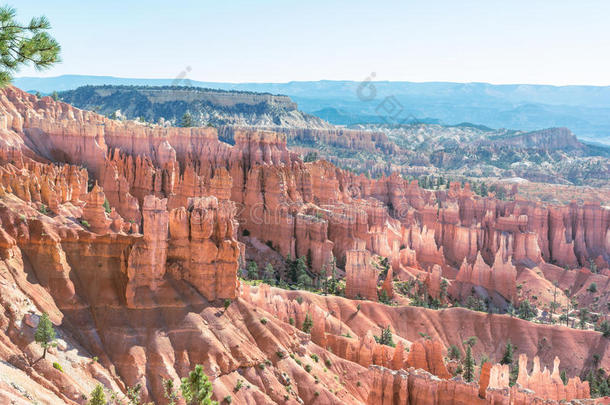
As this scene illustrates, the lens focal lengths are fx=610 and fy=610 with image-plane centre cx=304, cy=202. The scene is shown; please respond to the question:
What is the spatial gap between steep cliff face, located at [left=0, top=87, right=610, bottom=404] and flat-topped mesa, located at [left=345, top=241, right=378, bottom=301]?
0.16 metres

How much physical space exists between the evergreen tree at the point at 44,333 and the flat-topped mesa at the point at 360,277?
41.7 m

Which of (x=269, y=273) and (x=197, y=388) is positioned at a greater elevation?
(x=197, y=388)

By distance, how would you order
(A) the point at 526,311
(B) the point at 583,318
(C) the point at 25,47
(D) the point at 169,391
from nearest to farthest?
(C) the point at 25,47
(D) the point at 169,391
(B) the point at 583,318
(A) the point at 526,311

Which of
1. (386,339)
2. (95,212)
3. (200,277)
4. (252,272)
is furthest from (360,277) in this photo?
(95,212)

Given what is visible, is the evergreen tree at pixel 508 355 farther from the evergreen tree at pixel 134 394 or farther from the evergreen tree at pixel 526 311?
the evergreen tree at pixel 134 394

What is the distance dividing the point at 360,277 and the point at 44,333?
1692 inches

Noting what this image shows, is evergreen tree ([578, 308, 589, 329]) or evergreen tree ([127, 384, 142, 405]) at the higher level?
evergreen tree ([127, 384, 142, 405])

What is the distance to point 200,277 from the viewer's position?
4241 centimetres

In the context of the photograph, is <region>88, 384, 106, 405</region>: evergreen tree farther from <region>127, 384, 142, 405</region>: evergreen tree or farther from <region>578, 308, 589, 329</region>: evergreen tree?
<region>578, 308, 589, 329</region>: evergreen tree

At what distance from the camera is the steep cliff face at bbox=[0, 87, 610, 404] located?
3716 cm

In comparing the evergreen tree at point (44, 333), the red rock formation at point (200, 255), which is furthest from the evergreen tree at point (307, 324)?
the evergreen tree at point (44, 333)

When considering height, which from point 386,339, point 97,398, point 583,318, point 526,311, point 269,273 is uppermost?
point 97,398

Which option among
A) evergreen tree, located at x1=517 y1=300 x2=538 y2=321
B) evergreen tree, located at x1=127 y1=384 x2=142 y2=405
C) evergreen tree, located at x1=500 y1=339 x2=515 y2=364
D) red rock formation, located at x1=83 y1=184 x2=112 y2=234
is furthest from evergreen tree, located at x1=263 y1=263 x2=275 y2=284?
evergreen tree, located at x1=127 y1=384 x2=142 y2=405

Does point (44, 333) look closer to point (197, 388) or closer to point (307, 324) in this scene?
point (197, 388)
